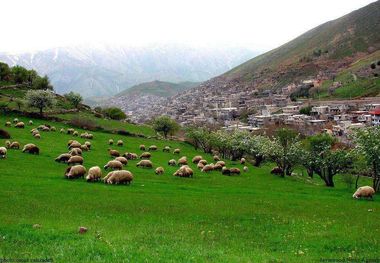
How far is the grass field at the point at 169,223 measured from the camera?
633 inches

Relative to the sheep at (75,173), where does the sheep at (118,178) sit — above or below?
below

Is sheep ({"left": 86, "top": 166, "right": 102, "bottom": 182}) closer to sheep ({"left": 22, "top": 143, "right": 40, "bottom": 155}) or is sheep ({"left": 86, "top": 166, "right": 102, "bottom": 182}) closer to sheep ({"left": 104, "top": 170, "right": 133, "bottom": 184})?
sheep ({"left": 104, "top": 170, "right": 133, "bottom": 184})

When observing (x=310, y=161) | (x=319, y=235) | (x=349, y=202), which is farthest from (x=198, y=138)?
(x=319, y=235)

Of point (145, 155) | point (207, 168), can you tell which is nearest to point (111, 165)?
point (207, 168)

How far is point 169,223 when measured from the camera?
923 inches

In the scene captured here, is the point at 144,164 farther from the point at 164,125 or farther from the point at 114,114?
the point at 114,114

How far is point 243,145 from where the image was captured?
84.2 meters

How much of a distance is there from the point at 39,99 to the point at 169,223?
8477 cm

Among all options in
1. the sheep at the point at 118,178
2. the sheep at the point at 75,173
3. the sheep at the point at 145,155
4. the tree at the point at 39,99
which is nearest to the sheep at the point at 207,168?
the sheep at the point at 145,155

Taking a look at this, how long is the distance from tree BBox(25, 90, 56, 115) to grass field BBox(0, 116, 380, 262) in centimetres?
5881

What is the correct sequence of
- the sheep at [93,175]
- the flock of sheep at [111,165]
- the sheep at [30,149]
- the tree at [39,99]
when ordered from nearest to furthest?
the sheep at [93,175] < the flock of sheep at [111,165] < the sheep at [30,149] < the tree at [39,99]

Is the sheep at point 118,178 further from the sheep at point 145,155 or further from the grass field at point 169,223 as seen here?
the sheep at point 145,155

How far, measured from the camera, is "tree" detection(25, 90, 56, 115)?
9812 cm

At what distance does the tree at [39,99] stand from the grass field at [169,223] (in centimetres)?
5881
